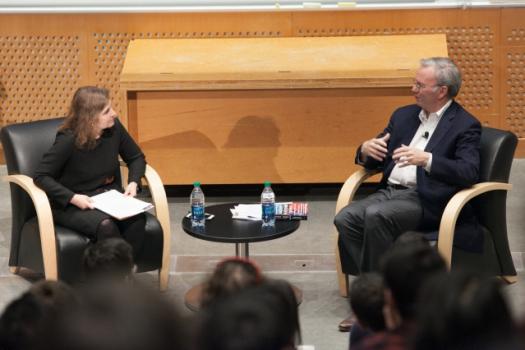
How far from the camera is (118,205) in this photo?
4.72m

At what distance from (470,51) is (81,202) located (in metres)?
3.56

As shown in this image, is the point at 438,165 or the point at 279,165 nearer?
the point at 438,165

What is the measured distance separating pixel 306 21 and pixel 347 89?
31.9 inches

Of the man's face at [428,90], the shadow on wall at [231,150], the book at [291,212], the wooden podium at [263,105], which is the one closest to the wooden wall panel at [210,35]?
the wooden podium at [263,105]

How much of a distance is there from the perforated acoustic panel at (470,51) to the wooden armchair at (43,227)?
2.49 meters

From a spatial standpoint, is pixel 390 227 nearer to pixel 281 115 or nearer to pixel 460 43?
pixel 281 115

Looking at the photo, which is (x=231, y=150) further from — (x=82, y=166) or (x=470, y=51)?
(x=470, y=51)

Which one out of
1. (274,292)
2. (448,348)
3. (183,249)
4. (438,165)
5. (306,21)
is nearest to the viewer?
(448,348)

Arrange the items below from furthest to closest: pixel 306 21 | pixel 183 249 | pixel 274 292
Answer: pixel 306 21 → pixel 183 249 → pixel 274 292

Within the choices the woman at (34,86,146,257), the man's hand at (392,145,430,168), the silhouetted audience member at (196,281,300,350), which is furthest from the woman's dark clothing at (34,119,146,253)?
the silhouetted audience member at (196,281,300,350)

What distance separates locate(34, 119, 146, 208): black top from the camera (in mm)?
Answer: 4715

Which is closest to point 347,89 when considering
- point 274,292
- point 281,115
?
point 281,115

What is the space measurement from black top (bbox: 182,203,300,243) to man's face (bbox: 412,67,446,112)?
0.89 meters

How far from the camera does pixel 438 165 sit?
4523 millimetres
